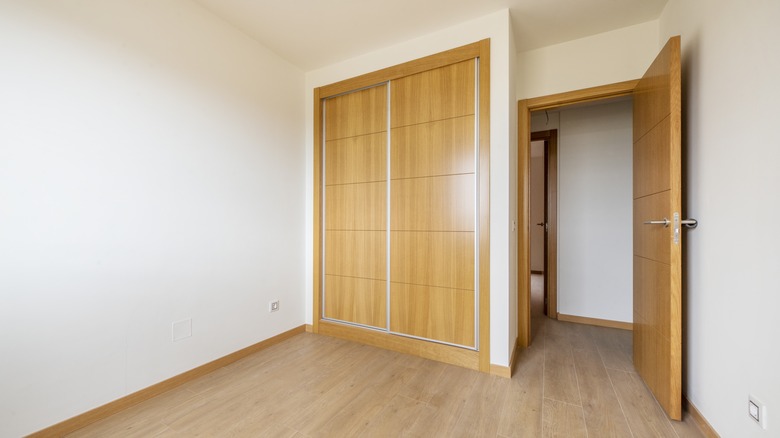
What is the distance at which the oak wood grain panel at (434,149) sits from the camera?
7.75ft

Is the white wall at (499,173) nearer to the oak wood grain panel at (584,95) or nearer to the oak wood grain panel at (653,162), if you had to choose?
the oak wood grain panel at (584,95)

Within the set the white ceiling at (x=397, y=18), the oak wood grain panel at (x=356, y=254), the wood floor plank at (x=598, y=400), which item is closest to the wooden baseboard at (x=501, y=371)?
the wood floor plank at (x=598, y=400)

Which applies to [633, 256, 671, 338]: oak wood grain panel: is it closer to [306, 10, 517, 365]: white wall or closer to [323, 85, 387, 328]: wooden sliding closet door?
[306, 10, 517, 365]: white wall

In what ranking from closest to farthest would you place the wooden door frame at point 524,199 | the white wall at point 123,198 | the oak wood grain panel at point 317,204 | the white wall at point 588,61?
the white wall at point 123,198 → the white wall at point 588,61 → the wooden door frame at point 524,199 → the oak wood grain panel at point 317,204

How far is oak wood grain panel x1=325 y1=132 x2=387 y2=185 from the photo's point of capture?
9.04 feet

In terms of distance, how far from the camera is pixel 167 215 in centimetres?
205

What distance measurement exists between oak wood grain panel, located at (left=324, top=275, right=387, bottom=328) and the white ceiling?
83.6 inches

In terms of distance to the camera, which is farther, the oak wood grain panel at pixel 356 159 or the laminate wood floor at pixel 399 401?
the oak wood grain panel at pixel 356 159

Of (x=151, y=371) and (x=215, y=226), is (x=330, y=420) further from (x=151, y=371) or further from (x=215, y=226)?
(x=215, y=226)

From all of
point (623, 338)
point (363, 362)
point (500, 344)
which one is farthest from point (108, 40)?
point (623, 338)

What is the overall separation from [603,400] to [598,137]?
2708mm

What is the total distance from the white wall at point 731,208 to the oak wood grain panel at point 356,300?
2.05 m

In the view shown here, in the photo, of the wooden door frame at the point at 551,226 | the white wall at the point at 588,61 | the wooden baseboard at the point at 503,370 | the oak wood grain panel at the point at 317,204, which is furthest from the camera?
the wooden door frame at the point at 551,226

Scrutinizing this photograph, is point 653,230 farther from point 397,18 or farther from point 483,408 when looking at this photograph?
point 397,18
